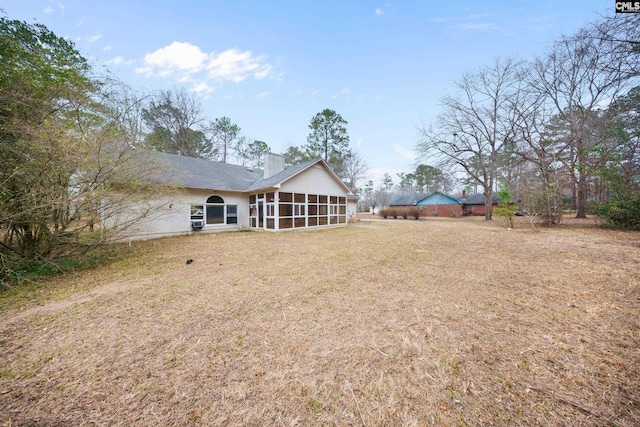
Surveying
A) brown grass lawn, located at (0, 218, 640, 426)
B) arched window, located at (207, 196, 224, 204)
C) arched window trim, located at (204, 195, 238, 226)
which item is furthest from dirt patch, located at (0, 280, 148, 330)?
arched window, located at (207, 196, 224, 204)

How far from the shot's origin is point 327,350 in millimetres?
2262

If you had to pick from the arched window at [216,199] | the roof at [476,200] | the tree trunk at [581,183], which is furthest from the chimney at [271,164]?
the roof at [476,200]

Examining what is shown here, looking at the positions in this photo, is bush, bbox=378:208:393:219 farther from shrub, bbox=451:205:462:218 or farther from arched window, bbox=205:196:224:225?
arched window, bbox=205:196:224:225

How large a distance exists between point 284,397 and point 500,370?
1.97 m

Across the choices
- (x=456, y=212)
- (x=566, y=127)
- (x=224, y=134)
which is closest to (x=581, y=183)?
(x=566, y=127)

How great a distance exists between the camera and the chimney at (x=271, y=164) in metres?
13.6

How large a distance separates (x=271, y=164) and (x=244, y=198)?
280 centimetres

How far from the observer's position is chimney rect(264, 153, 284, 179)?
535 inches

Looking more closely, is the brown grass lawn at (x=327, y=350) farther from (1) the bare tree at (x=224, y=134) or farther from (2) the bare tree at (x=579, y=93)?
(1) the bare tree at (x=224, y=134)

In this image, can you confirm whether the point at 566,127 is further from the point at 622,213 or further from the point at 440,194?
the point at 440,194

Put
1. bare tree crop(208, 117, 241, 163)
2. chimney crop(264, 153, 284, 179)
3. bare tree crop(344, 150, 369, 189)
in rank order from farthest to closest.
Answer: bare tree crop(344, 150, 369, 189), bare tree crop(208, 117, 241, 163), chimney crop(264, 153, 284, 179)

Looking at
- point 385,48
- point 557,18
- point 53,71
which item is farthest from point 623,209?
point 53,71

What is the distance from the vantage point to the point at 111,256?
20.7 feet

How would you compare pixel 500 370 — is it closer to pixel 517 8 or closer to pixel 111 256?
pixel 111 256
